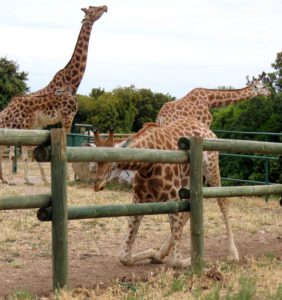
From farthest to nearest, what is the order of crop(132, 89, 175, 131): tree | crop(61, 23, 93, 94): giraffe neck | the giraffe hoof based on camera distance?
crop(132, 89, 175, 131): tree, crop(61, 23, 93, 94): giraffe neck, the giraffe hoof

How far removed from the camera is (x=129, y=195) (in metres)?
11.7

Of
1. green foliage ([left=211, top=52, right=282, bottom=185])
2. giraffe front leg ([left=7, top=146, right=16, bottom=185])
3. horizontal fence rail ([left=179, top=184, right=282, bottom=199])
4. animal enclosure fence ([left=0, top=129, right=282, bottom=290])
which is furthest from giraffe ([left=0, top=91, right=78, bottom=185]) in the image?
animal enclosure fence ([left=0, top=129, right=282, bottom=290])

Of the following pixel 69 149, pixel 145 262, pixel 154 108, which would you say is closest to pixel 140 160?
pixel 69 149

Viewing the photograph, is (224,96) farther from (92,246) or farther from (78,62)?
(78,62)

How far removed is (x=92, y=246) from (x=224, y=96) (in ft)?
12.9

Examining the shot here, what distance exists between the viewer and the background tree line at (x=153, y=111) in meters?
12.4

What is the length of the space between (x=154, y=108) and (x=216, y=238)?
2175 centimetres

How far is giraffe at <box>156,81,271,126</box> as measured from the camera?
32.4ft

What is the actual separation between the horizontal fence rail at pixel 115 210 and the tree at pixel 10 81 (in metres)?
20.7

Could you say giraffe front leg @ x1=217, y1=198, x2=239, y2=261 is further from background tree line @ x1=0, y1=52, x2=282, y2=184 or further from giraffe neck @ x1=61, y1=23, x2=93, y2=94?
giraffe neck @ x1=61, y1=23, x2=93, y2=94

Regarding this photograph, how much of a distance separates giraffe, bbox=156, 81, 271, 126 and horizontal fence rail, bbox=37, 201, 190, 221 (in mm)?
4390

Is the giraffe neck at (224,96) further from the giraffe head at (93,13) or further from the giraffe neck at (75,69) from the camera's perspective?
the giraffe neck at (75,69)

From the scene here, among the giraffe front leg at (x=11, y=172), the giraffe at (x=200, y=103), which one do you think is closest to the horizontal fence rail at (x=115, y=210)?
the giraffe at (x=200, y=103)

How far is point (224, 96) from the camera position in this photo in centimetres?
1006
